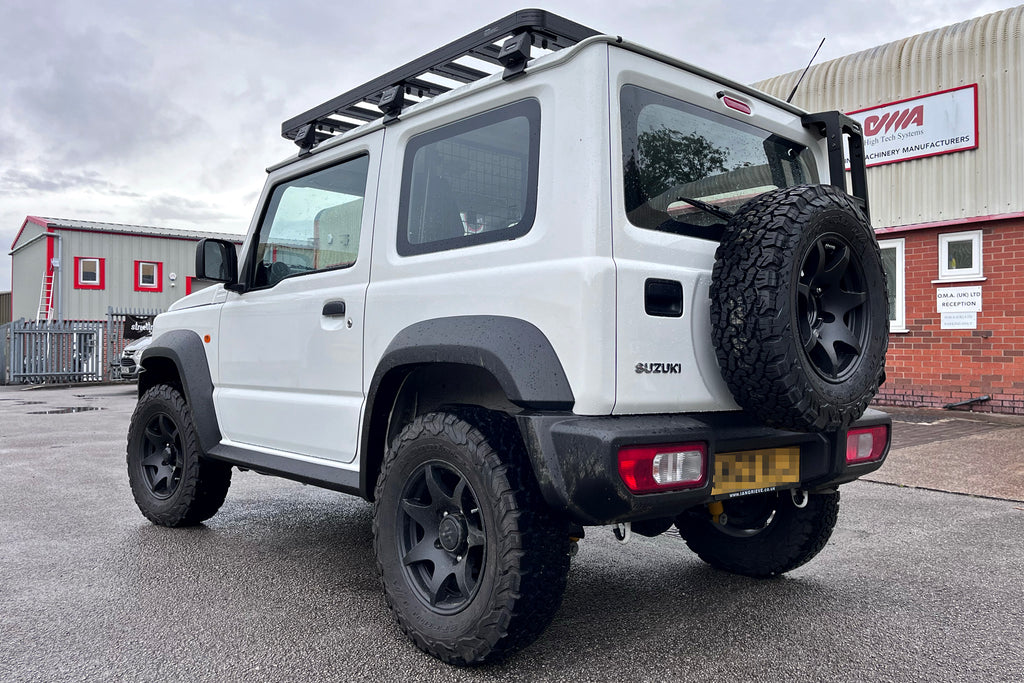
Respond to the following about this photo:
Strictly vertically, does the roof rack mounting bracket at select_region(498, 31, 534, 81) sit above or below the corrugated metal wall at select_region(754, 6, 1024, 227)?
below

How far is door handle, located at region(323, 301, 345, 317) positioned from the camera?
10.9 feet

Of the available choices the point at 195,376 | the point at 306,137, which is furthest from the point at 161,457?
the point at 306,137

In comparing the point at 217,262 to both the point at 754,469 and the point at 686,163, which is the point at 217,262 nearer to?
the point at 686,163

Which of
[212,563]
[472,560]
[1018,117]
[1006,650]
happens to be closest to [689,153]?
[472,560]

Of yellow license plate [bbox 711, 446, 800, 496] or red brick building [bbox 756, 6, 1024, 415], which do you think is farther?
red brick building [bbox 756, 6, 1024, 415]

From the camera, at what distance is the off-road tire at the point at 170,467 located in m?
4.38

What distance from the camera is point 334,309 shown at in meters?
3.37

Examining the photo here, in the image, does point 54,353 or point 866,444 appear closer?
point 866,444

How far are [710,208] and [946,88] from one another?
29.8 ft

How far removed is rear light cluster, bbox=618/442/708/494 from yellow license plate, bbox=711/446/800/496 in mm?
116

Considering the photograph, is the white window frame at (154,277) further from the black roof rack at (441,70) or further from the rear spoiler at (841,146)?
the rear spoiler at (841,146)

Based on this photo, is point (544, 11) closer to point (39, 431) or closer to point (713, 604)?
point (713, 604)

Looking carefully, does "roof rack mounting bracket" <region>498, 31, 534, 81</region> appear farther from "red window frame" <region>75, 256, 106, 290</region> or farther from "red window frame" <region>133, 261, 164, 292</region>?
"red window frame" <region>133, 261, 164, 292</region>

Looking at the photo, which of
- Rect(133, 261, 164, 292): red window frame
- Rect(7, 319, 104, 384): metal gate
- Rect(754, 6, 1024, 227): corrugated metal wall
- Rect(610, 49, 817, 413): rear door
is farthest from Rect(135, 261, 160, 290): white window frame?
Rect(610, 49, 817, 413): rear door
